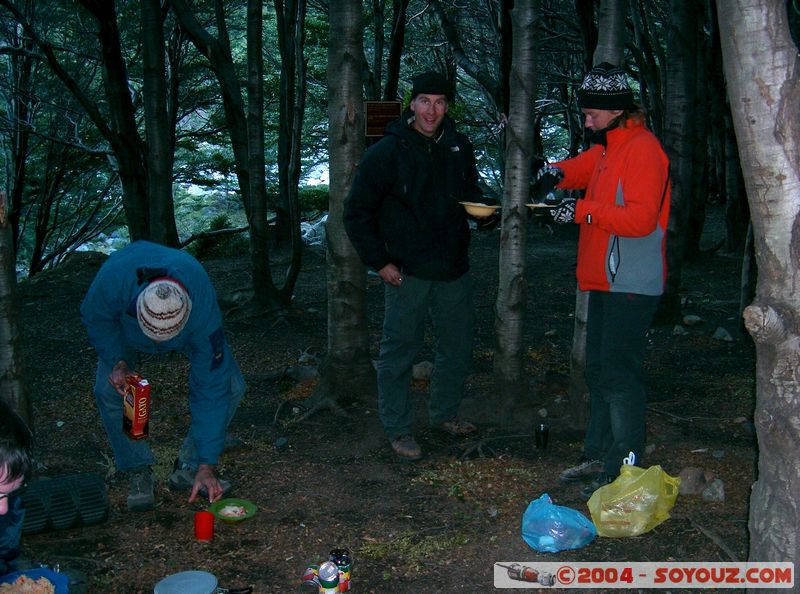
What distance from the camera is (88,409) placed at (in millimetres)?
6023

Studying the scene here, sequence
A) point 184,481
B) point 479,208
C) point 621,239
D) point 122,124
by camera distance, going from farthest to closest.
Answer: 1. point 122,124
2. point 479,208
3. point 184,481
4. point 621,239

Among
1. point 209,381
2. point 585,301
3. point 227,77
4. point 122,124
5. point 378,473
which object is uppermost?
point 227,77

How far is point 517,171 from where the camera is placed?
5.04 meters

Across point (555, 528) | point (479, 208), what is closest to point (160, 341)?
point (479, 208)

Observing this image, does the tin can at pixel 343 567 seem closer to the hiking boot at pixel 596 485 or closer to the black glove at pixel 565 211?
the hiking boot at pixel 596 485

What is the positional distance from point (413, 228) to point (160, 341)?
1.61m

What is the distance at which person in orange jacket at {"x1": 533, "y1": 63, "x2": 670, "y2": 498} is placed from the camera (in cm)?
377

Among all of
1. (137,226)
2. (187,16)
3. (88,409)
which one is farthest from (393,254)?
(137,226)

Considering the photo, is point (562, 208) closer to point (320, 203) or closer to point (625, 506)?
point (625, 506)

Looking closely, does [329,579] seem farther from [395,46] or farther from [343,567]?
[395,46]

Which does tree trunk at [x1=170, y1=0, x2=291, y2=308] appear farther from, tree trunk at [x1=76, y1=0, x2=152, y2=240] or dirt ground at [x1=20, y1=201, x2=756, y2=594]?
tree trunk at [x1=76, y1=0, x2=152, y2=240]

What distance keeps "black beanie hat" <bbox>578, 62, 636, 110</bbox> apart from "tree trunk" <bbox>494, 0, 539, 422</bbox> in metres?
1.07

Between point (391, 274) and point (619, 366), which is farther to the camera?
point (391, 274)

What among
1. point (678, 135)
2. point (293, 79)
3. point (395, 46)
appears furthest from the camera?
point (395, 46)
